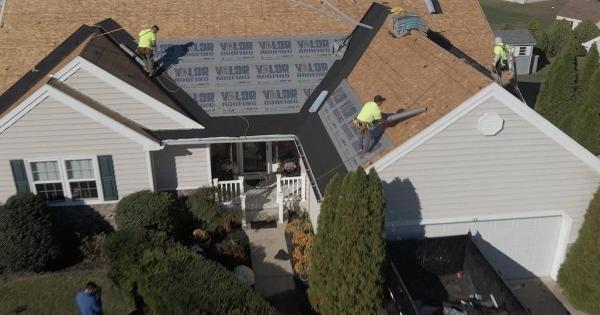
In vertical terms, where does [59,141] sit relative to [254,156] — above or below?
above

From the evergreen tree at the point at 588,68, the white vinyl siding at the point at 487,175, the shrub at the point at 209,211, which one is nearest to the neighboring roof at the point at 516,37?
the evergreen tree at the point at 588,68

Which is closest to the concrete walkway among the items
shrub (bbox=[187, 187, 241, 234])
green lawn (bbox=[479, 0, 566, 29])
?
shrub (bbox=[187, 187, 241, 234])

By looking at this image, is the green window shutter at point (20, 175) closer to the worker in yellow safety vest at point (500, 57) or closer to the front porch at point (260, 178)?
the front porch at point (260, 178)

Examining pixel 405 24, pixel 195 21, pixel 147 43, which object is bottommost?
pixel 147 43

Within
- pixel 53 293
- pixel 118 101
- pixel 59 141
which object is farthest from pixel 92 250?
pixel 118 101

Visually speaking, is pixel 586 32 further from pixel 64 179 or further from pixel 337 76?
pixel 64 179

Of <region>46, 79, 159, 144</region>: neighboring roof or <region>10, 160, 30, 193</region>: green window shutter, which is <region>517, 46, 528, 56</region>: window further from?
<region>10, 160, 30, 193</region>: green window shutter
